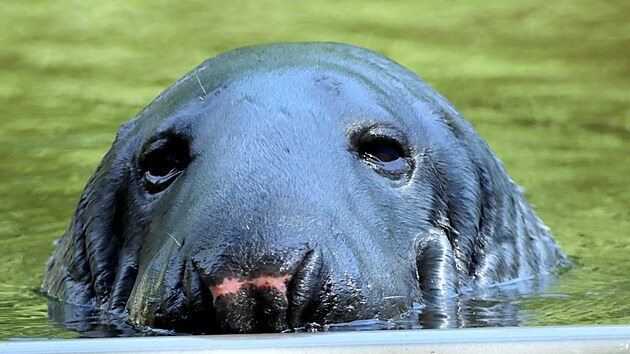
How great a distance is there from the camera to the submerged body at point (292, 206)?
16.3 feet

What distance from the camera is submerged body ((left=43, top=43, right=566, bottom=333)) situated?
4965 millimetres

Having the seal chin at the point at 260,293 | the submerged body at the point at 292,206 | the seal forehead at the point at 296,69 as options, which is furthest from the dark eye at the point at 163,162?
the seal chin at the point at 260,293

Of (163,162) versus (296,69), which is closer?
(163,162)

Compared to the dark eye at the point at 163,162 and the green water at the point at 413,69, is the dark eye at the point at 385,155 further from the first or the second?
the green water at the point at 413,69

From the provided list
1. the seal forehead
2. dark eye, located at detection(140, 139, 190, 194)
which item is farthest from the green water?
the seal forehead

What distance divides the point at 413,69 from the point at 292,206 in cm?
883

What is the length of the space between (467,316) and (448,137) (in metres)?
0.82

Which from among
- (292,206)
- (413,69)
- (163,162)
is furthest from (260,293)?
(413,69)

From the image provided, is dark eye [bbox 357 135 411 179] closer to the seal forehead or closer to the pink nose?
the seal forehead

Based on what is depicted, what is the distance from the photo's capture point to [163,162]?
5.99 metres

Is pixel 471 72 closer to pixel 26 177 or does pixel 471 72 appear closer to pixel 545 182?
pixel 545 182

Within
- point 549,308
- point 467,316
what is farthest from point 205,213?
point 549,308

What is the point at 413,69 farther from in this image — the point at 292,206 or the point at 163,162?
the point at 292,206

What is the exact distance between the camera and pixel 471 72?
549 inches
